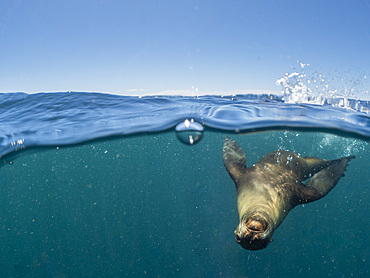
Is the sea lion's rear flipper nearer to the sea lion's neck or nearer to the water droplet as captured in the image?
the sea lion's neck

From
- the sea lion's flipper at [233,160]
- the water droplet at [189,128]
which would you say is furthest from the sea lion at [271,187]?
the water droplet at [189,128]

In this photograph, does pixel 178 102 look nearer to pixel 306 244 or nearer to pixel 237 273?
pixel 237 273

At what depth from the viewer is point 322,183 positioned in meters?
5.96

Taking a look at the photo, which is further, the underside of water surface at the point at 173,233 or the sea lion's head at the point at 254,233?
the underside of water surface at the point at 173,233

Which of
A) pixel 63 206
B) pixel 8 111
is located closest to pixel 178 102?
pixel 8 111

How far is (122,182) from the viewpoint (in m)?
36.9

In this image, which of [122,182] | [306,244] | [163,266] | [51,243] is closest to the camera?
[163,266]

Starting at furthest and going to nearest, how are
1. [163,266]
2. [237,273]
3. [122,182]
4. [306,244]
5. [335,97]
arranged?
[122,182] → [306,244] → [163,266] → [237,273] → [335,97]

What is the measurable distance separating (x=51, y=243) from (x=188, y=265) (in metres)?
17.7

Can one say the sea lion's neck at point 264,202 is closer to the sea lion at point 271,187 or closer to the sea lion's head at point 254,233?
the sea lion at point 271,187

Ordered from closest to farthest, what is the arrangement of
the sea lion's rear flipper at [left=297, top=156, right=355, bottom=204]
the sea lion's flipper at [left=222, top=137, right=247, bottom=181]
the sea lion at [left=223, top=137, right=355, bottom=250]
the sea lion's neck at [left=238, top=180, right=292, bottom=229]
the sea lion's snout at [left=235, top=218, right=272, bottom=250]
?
the sea lion's snout at [left=235, top=218, right=272, bottom=250]
the sea lion at [left=223, top=137, right=355, bottom=250]
the sea lion's neck at [left=238, top=180, right=292, bottom=229]
the sea lion's rear flipper at [left=297, top=156, right=355, bottom=204]
the sea lion's flipper at [left=222, top=137, right=247, bottom=181]

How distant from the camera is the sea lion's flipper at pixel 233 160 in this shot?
21.3 ft

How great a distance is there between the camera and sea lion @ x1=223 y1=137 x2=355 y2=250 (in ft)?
12.0

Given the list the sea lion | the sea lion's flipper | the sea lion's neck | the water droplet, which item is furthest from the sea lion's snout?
the water droplet
